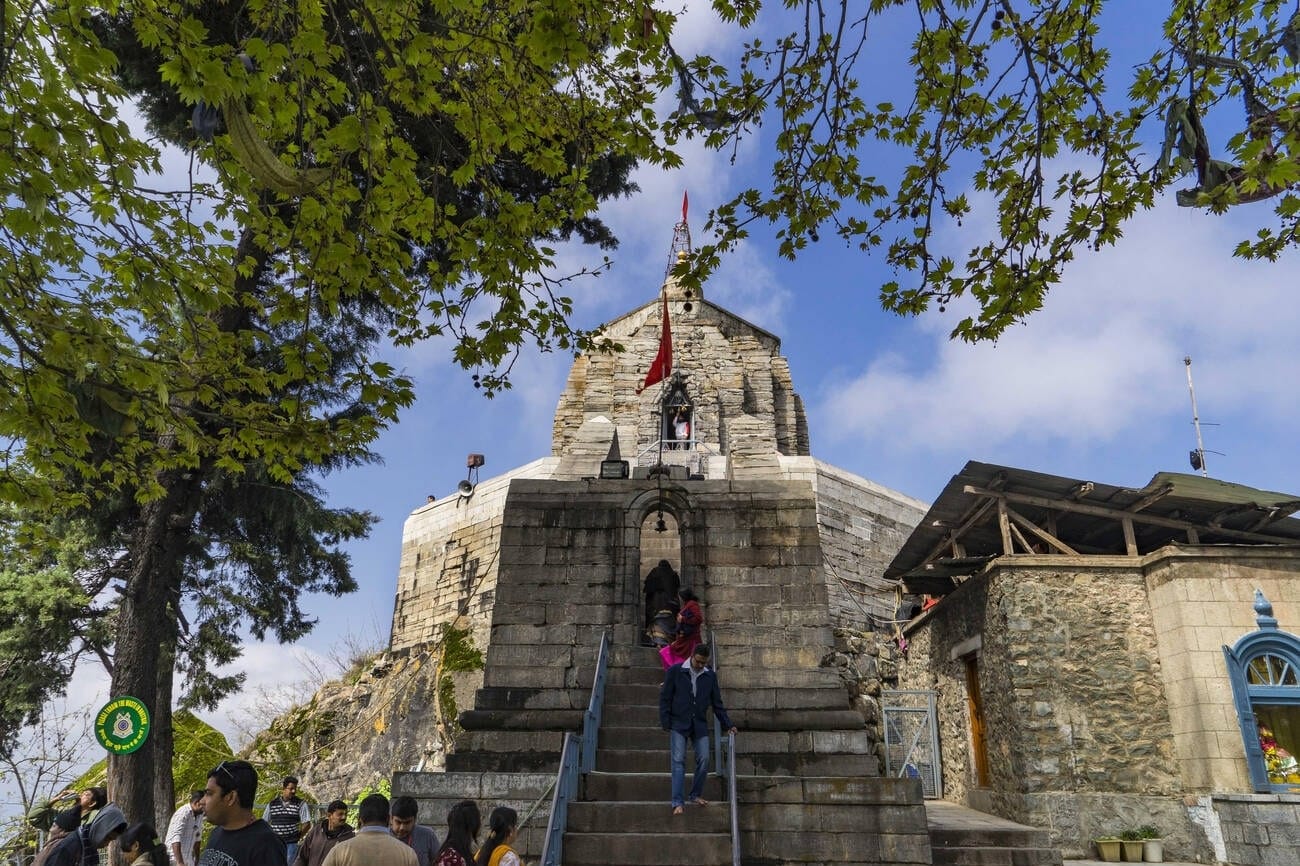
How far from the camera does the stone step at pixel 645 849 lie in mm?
6582

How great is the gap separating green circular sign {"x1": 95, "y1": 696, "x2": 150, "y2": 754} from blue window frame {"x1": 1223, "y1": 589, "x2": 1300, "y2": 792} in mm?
11289

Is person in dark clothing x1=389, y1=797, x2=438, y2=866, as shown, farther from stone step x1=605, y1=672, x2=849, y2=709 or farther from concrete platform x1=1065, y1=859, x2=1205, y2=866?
concrete platform x1=1065, y1=859, x2=1205, y2=866

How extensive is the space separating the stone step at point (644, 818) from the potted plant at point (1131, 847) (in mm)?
5690

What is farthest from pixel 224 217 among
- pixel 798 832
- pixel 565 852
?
pixel 798 832

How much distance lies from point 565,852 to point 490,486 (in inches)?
781

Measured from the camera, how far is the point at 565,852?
666 cm

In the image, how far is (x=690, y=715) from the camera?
7.17 m

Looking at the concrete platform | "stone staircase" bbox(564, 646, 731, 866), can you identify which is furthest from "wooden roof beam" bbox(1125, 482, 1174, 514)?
"stone staircase" bbox(564, 646, 731, 866)

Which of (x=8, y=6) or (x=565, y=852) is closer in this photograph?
(x=8, y=6)

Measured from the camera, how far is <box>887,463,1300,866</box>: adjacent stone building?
969 cm

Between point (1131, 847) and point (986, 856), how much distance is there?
3241 mm

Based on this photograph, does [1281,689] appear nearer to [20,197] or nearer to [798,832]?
[798,832]

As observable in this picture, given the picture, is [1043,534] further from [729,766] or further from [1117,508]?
[729,766]

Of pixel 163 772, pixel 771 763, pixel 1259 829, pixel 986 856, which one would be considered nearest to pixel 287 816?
pixel 163 772
